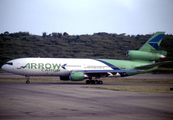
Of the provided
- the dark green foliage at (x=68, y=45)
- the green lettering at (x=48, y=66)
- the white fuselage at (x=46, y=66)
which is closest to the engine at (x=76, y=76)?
the white fuselage at (x=46, y=66)

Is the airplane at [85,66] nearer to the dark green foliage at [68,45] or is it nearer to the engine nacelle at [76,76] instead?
the engine nacelle at [76,76]

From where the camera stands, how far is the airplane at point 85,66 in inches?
1451

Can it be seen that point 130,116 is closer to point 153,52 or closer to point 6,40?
point 153,52

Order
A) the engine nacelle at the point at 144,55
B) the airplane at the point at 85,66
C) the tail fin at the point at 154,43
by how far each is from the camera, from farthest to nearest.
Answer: the tail fin at the point at 154,43 < the engine nacelle at the point at 144,55 < the airplane at the point at 85,66

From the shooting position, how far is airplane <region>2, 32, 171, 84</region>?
36.8 metres

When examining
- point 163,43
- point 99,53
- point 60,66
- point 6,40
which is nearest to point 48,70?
point 60,66

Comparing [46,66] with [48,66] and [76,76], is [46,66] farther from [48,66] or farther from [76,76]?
[76,76]

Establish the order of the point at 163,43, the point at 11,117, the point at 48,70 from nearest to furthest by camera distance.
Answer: the point at 11,117
the point at 48,70
the point at 163,43

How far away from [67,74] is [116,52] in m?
69.1

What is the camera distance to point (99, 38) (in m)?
131

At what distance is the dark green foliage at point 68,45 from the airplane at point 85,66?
4431 cm

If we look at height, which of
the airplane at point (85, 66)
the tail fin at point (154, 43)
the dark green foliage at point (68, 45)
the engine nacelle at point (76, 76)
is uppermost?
the dark green foliage at point (68, 45)

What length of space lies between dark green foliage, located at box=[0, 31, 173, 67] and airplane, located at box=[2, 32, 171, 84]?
4431 cm

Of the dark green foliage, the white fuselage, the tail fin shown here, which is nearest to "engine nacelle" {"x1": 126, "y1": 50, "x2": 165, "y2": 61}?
the tail fin
